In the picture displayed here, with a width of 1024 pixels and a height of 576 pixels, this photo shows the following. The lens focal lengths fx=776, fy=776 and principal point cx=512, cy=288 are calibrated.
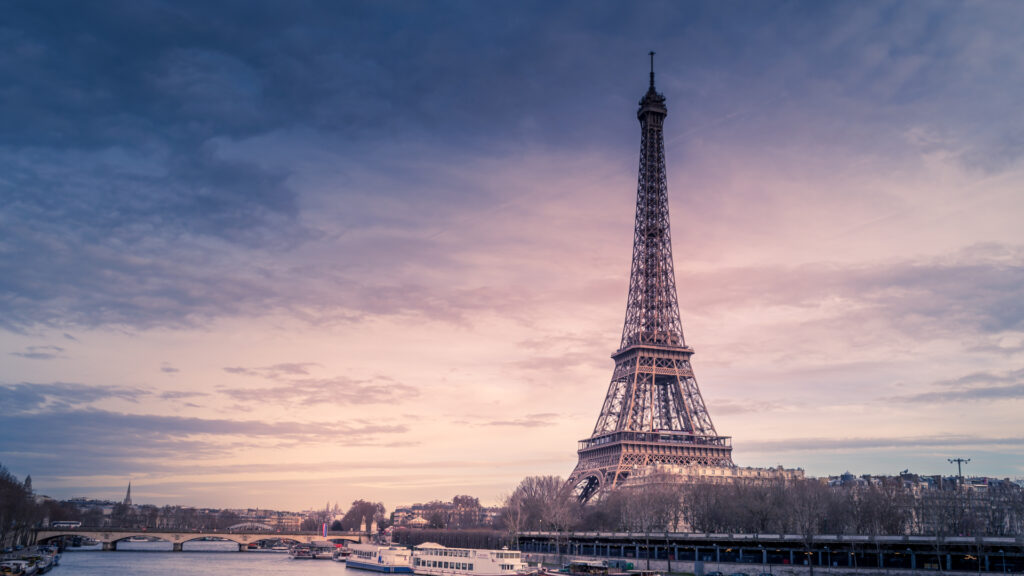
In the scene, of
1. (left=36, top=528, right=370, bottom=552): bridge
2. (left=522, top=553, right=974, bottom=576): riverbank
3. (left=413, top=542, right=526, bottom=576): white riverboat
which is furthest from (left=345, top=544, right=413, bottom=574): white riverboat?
(left=36, top=528, right=370, bottom=552): bridge

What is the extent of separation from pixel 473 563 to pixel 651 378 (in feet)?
178

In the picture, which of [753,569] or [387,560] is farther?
[387,560]

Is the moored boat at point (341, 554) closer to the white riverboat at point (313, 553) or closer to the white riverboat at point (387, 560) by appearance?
the white riverboat at point (313, 553)

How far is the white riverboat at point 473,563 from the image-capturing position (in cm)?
8450

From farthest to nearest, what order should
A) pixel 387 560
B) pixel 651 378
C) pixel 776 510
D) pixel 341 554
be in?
pixel 341 554, pixel 651 378, pixel 387 560, pixel 776 510

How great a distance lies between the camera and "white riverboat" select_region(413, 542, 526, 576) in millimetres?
84500

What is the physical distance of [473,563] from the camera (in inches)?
3398

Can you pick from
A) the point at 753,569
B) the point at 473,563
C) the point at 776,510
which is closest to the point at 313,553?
the point at 473,563

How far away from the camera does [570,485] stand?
435 ft

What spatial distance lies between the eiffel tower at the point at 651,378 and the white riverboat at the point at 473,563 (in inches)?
1481

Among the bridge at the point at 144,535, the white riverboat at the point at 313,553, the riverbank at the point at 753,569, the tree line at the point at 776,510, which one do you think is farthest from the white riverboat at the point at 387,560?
the bridge at the point at 144,535

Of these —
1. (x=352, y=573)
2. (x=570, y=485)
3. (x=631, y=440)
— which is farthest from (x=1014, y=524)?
(x=352, y=573)

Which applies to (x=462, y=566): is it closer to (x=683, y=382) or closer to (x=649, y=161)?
(x=683, y=382)

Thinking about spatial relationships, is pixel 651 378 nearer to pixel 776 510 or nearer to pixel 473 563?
pixel 776 510
